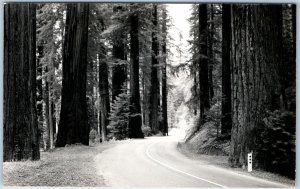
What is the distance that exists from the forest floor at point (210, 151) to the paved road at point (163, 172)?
12.4 inches

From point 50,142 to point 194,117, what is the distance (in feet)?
28.2

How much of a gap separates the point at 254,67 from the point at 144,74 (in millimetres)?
9807

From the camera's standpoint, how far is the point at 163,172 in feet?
31.3

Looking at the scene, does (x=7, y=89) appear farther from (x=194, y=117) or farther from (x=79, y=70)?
(x=194, y=117)

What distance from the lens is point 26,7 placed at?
10.0 meters

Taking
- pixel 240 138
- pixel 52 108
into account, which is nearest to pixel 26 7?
pixel 240 138

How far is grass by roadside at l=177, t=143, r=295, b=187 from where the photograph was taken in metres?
8.88

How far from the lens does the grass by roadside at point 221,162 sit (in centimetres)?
888

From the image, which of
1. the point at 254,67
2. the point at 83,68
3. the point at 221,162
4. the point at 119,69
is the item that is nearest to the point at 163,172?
the point at 221,162

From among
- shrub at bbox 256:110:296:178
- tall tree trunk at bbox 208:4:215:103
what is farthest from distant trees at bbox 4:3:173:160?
shrub at bbox 256:110:296:178

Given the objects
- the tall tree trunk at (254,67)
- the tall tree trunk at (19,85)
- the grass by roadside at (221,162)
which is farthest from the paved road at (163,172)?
the tall tree trunk at (19,85)

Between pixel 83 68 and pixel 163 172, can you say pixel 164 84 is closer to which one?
pixel 83 68

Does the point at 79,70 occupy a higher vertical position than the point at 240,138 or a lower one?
higher

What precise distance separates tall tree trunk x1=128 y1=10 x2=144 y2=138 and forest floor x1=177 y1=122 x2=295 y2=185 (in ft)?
9.68
